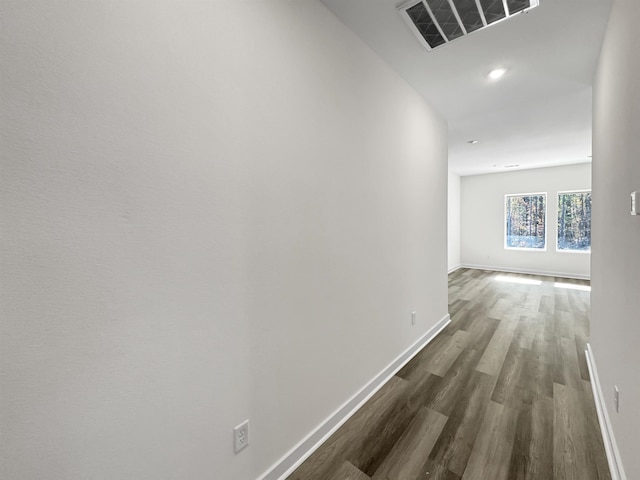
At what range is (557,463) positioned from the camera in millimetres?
1418

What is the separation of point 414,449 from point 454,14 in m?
2.60

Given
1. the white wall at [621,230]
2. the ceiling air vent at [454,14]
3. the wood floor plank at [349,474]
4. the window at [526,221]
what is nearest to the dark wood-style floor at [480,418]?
the wood floor plank at [349,474]

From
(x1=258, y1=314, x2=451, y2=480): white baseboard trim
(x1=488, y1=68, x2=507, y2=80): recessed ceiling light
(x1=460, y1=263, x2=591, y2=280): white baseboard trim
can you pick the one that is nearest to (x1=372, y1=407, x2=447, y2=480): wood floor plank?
(x1=258, y1=314, x2=451, y2=480): white baseboard trim

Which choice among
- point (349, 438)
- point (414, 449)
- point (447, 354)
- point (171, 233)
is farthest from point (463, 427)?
point (171, 233)

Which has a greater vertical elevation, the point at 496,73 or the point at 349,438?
the point at 496,73

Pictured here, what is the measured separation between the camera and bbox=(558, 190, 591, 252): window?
5.85m

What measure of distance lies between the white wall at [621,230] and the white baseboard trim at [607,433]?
7cm

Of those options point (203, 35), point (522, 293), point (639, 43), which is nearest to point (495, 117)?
point (639, 43)

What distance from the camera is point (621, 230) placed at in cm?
135

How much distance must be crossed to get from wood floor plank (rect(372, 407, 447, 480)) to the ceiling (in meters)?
2.62

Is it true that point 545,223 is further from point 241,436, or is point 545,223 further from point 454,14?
point 241,436

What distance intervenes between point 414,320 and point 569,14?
2.51m

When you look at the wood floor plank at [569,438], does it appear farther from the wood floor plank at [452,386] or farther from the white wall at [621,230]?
the wood floor plank at [452,386]

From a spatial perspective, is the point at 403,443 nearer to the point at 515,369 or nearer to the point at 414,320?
the point at 414,320
